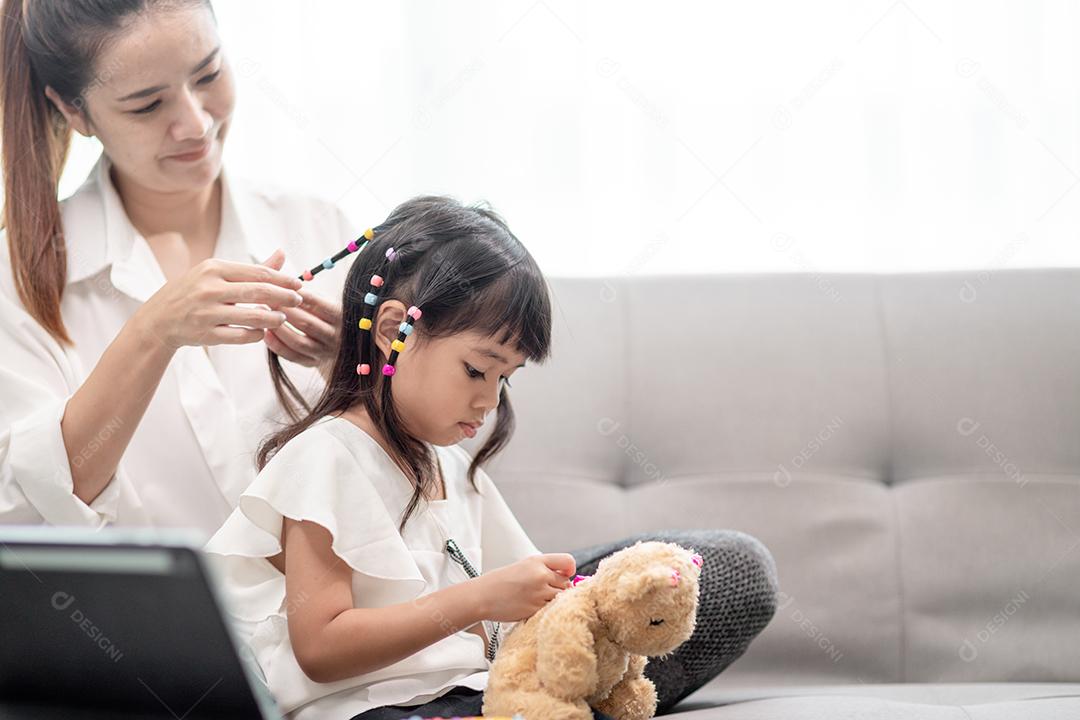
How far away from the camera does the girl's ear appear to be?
1.18 meters

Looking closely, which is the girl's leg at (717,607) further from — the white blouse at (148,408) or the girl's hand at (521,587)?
the white blouse at (148,408)

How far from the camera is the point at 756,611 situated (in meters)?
1.25

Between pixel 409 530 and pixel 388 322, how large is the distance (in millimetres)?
218

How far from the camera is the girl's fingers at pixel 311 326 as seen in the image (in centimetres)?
127

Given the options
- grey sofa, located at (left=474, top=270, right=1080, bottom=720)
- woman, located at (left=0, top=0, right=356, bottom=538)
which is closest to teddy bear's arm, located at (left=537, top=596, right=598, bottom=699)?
woman, located at (left=0, top=0, right=356, bottom=538)

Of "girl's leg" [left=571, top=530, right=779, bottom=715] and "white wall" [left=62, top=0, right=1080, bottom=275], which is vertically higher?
→ "white wall" [left=62, top=0, right=1080, bottom=275]

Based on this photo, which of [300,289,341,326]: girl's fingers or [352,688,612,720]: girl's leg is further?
[300,289,341,326]: girl's fingers

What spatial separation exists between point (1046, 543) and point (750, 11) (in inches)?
40.4

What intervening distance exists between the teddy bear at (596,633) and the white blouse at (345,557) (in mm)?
119

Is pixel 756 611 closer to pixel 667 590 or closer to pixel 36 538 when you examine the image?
pixel 667 590

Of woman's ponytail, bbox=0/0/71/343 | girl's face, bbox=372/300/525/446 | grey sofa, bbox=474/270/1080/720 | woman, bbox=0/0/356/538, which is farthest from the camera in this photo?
grey sofa, bbox=474/270/1080/720

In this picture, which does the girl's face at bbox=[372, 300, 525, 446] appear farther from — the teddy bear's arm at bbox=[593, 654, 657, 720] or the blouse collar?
the blouse collar

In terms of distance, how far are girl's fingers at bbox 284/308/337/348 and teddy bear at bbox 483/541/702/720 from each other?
46cm

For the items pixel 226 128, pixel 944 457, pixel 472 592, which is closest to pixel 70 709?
pixel 472 592
